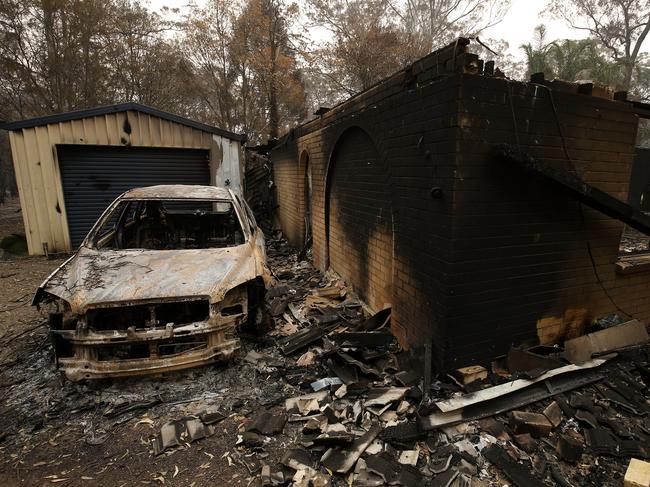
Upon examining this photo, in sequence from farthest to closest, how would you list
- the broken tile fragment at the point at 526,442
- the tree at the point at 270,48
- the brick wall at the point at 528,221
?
the tree at the point at 270,48 < the brick wall at the point at 528,221 < the broken tile fragment at the point at 526,442

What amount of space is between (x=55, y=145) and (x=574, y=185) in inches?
388

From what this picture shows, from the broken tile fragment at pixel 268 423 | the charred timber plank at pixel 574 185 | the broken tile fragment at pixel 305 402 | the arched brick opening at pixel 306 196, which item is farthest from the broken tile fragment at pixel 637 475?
the arched brick opening at pixel 306 196

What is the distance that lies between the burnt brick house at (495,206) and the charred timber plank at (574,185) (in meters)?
0.01

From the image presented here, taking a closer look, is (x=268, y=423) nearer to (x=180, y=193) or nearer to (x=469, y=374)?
(x=469, y=374)

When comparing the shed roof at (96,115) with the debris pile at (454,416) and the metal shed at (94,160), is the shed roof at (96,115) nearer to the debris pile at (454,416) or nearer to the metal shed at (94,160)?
the metal shed at (94,160)

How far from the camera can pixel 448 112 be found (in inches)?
102

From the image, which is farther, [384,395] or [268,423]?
[384,395]

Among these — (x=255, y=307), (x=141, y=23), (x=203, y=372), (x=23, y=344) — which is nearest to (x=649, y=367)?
(x=255, y=307)

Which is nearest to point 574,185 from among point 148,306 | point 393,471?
point 393,471

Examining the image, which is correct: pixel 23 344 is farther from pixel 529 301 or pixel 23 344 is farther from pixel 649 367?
pixel 649 367

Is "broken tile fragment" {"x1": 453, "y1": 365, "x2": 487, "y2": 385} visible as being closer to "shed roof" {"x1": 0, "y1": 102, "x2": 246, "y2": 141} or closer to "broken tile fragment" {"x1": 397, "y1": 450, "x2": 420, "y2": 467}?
"broken tile fragment" {"x1": 397, "y1": 450, "x2": 420, "y2": 467}

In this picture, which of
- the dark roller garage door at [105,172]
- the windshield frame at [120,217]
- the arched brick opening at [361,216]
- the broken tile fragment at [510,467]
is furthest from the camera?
the dark roller garage door at [105,172]

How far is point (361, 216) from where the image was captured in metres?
4.71

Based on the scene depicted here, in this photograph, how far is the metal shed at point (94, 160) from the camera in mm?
7609
